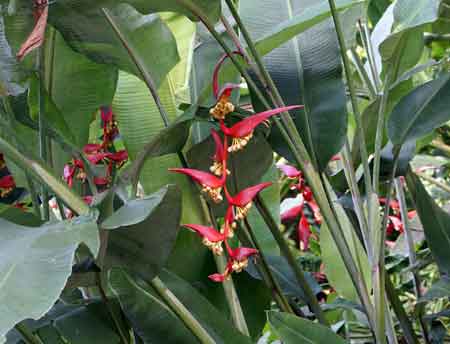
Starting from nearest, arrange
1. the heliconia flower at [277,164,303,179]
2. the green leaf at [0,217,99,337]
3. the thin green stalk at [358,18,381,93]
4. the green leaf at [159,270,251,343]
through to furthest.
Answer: the green leaf at [0,217,99,337] → the green leaf at [159,270,251,343] → the heliconia flower at [277,164,303,179] → the thin green stalk at [358,18,381,93]

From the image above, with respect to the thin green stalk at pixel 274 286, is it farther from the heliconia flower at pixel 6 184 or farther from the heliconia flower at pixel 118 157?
the heliconia flower at pixel 6 184

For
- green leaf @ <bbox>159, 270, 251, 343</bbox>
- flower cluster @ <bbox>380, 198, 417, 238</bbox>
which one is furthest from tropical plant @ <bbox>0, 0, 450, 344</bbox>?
flower cluster @ <bbox>380, 198, 417, 238</bbox>

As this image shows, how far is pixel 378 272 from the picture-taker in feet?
2.37

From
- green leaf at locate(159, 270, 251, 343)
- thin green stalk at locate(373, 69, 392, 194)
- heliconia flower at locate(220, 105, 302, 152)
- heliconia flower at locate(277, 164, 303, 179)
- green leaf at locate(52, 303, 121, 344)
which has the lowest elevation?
green leaf at locate(52, 303, 121, 344)

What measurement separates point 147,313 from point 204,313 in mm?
78

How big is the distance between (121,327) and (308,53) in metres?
0.39

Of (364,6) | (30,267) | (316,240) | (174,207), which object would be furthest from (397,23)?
(316,240)

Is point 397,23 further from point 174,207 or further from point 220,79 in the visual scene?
point 174,207

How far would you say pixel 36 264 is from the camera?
1.56ft

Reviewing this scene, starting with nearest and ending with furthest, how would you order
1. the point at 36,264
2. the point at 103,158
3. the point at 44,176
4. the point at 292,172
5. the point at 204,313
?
the point at 36,264 < the point at 44,176 < the point at 204,313 < the point at 103,158 < the point at 292,172

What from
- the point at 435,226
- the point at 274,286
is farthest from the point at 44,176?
the point at 435,226

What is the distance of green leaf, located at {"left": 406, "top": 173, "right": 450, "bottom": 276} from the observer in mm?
928

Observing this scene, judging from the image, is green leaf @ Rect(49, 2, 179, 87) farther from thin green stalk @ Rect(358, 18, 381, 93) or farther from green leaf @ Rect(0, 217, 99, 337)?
thin green stalk @ Rect(358, 18, 381, 93)

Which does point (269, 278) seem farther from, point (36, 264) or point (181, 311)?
point (36, 264)
